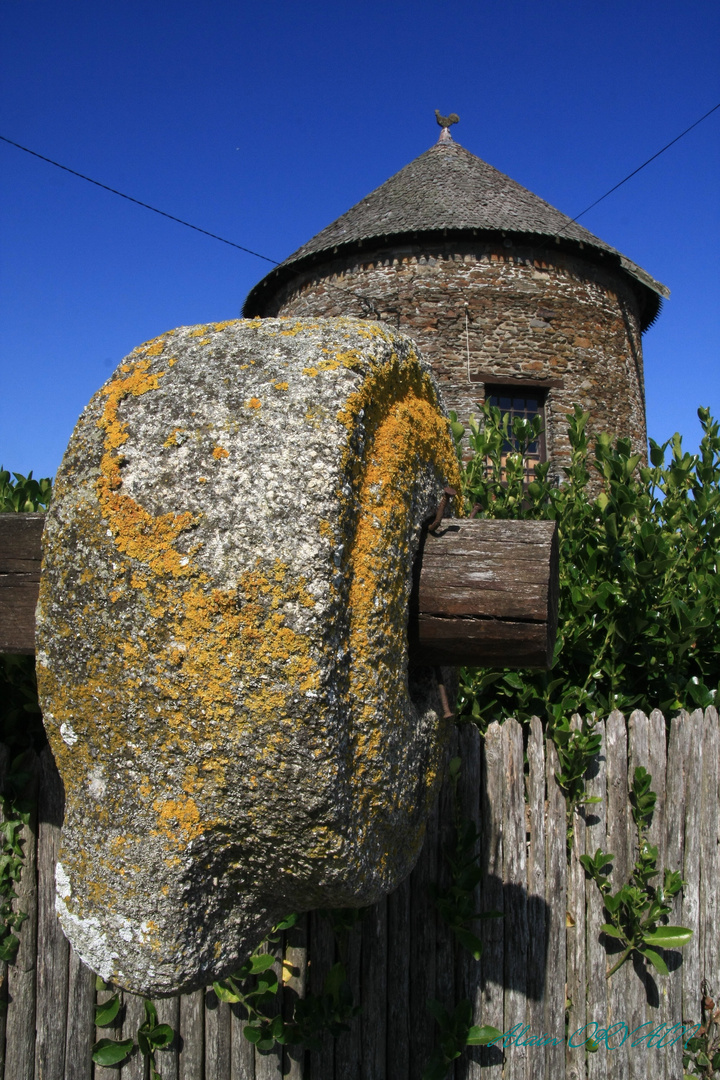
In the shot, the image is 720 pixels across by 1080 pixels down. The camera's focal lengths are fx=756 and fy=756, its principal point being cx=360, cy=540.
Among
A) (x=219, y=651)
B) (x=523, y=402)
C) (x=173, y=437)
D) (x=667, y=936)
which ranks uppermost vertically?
(x=523, y=402)

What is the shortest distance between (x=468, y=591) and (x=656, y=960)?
224 centimetres

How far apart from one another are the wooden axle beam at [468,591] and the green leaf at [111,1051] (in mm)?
1762

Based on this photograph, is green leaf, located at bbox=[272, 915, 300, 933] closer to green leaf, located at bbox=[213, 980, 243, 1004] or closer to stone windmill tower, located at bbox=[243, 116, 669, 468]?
green leaf, located at bbox=[213, 980, 243, 1004]

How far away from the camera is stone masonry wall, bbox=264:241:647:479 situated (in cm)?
1232

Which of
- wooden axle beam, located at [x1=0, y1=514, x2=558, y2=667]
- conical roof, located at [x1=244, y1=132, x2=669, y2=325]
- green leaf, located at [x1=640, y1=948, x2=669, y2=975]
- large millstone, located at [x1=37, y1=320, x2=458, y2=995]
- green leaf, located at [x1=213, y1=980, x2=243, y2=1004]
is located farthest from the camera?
conical roof, located at [x1=244, y1=132, x2=669, y2=325]

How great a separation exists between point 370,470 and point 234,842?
69 centimetres

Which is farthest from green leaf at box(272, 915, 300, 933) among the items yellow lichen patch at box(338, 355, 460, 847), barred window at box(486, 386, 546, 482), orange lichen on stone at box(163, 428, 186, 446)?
barred window at box(486, 386, 546, 482)

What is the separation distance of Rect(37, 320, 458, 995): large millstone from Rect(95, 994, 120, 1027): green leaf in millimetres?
1511

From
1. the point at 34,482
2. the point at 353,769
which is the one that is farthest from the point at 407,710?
the point at 34,482

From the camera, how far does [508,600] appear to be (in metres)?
1.36

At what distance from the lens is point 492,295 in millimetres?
12383

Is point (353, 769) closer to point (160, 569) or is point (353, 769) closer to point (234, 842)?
point (234, 842)

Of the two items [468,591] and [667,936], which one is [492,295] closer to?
[667,936]

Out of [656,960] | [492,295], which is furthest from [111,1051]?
[492,295]
